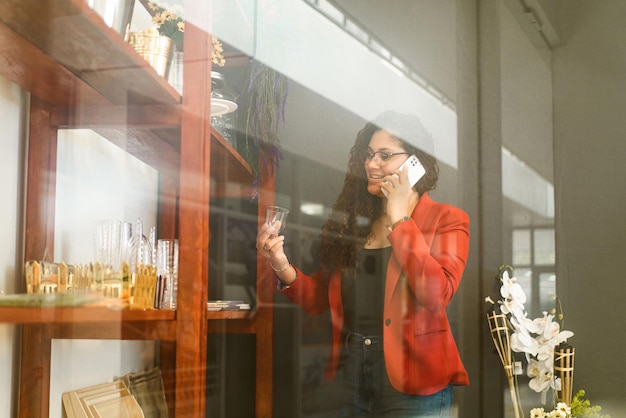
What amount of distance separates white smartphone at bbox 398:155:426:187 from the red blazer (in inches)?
2.0

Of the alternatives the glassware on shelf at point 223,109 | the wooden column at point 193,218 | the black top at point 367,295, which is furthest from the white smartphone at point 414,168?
the wooden column at point 193,218

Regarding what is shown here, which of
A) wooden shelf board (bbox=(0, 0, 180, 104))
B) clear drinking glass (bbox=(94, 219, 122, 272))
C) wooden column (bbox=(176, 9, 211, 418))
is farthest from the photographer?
wooden column (bbox=(176, 9, 211, 418))

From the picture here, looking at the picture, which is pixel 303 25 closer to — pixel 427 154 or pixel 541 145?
pixel 427 154

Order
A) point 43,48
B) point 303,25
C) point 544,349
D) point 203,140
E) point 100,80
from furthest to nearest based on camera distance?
1. point 303,25
2. point 544,349
3. point 203,140
4. point 100,80
5. point 43,48

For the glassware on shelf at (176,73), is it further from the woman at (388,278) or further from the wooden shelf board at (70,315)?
the woman at (388,278)

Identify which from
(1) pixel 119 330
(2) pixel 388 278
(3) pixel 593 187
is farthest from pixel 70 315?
(3) pixel 593 187

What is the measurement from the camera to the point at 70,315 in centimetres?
102

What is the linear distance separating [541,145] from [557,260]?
301 millimetres

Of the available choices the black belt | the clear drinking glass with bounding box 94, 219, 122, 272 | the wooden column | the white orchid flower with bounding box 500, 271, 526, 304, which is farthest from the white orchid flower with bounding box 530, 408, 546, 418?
the clear drinking glass with bounding box 94, 219, 122, 272

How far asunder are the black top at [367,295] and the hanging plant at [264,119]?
0.34 meters

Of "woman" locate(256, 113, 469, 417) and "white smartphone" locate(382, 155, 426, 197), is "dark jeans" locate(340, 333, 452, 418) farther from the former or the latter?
"white smartphone" locate(382, 155, 426, 197)

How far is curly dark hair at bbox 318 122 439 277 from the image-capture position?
162cm

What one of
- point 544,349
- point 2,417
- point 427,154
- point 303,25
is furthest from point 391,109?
point 2,417

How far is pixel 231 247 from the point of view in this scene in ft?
5.23
